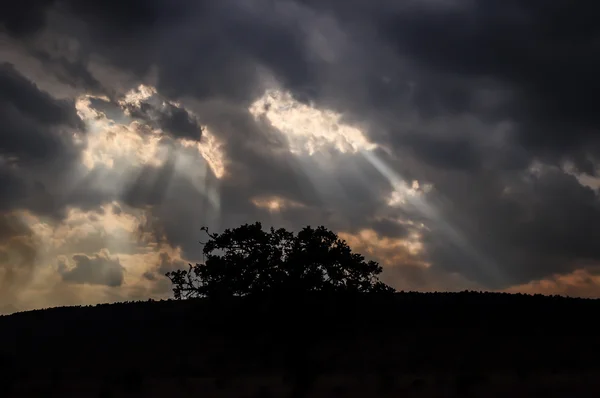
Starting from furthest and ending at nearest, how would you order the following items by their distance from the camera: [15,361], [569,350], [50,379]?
[15,361] → [569,350] → [50,379]

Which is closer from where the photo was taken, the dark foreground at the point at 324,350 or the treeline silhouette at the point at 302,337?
the dark foreground at the point at 324,350

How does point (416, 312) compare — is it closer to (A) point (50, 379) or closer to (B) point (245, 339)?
(B) point (245, 339)

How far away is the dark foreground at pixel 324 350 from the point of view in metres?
27.1

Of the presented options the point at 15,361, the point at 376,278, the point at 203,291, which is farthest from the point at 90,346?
the point at 376,278

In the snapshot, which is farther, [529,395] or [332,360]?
[332,360]

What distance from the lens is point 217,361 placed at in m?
44.2

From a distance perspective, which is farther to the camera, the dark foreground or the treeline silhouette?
the treeline silhouette

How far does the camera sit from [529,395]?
71.0 ft

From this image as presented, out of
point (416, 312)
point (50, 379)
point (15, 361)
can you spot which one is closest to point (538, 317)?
point (416, 312)

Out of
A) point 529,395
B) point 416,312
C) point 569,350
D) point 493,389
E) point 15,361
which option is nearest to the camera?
point 529,395

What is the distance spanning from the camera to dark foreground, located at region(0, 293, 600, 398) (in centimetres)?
2711

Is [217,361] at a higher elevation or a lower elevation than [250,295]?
lower

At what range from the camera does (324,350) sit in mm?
44594

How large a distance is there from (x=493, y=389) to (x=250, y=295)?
21.7 metres
